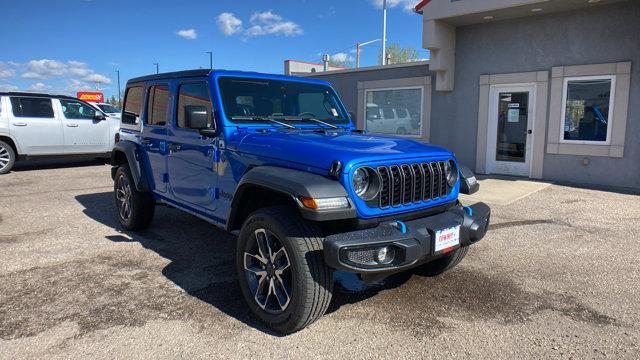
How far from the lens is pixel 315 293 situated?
117 inches

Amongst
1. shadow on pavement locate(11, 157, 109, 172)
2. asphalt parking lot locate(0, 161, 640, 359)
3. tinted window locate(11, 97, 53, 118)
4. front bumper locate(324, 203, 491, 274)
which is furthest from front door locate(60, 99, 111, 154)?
front bumper locate(324, 203, 491, 274)

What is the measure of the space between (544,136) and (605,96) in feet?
4.44

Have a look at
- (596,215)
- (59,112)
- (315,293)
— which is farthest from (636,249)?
(59,112)

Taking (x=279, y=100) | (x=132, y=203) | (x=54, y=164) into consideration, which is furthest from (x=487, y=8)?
(x=54, y=164)

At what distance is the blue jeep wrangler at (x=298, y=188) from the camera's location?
2.92 meters

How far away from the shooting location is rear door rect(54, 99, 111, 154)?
11.8m

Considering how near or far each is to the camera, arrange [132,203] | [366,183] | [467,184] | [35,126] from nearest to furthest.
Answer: [366,183] → [467,184] → [132,203] → [35,126]

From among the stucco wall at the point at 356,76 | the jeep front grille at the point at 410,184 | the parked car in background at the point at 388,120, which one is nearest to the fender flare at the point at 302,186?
the jeep front grille at the point at 410,184

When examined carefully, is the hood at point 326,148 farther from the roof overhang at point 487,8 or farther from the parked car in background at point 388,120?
the parked car in background at point 388,120

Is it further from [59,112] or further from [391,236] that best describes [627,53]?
[59,112]

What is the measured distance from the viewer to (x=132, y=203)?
5.47 metres

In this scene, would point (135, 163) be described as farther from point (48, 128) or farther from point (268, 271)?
point (48, 128)

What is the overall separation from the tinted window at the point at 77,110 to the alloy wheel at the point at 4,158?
160 centimetres

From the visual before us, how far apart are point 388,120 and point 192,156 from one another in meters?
9.27
